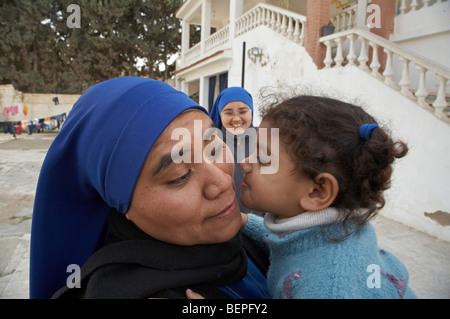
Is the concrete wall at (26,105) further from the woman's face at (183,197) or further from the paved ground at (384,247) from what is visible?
the woman's face at (183,197)

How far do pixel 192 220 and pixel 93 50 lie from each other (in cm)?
2446

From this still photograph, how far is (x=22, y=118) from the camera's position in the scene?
21.0 meters

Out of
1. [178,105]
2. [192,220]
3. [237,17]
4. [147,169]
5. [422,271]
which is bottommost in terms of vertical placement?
[422,271]

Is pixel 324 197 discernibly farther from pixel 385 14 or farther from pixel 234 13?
pixel 234 13

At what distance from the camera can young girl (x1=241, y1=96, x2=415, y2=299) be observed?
99 centimetres

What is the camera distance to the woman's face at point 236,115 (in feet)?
10.5

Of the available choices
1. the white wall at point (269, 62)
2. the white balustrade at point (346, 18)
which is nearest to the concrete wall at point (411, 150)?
the white wall at point (269, 62)

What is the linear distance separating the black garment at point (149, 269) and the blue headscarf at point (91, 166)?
12cm

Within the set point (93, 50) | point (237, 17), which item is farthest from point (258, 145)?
point (93, 50)

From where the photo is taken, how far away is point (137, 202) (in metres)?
0.91

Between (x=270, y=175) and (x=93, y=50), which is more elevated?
(x=93, y=50)

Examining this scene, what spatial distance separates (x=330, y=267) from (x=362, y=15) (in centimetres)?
706

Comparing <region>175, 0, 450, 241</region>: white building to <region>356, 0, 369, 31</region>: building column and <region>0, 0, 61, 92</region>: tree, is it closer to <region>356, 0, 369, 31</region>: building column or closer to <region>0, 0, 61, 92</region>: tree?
<region>356, 0, 369, 31</region>: building column
